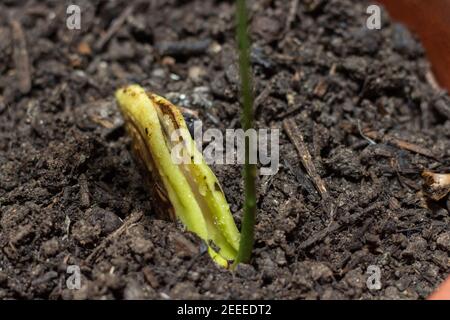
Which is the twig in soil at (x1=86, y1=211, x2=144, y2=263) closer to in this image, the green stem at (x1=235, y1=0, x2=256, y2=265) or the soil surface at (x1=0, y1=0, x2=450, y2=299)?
the soil surface at (x1=0, y1=0, x2=450, y2=299)

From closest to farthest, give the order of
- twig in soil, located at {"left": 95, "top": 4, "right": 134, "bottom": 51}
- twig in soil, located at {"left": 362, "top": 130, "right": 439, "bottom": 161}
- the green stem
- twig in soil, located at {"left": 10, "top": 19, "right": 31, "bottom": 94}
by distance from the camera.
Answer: the green stem, twig in soil, located at {"left": 362, "top": 130, "right": 439, "bottom": 161}, twig in soil, located at {"left": 10, "top": 19, "right": 31, "bottom": 94}, twig in soil, located at {"left": 95, "top": 4, "right": 134, "bottom": 51}

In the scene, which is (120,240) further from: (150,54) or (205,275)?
(150,54)

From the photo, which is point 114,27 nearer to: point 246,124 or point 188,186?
point 188,186

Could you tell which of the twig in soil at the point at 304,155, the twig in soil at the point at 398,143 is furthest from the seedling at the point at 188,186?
the twig in soil at the point at 398,143

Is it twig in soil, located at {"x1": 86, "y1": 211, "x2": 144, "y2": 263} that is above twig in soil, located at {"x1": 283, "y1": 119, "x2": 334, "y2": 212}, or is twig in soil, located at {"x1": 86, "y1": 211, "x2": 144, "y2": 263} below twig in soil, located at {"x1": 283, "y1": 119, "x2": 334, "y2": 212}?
below

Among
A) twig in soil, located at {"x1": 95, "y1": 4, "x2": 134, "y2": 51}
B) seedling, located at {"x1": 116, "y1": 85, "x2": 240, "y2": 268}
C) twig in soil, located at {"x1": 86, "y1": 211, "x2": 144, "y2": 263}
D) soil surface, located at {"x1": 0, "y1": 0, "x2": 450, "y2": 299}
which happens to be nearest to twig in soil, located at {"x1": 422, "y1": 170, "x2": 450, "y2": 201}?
soil surface, located at {"x1": 0, "y1": 0, "x2": 450, "y2": 299}
